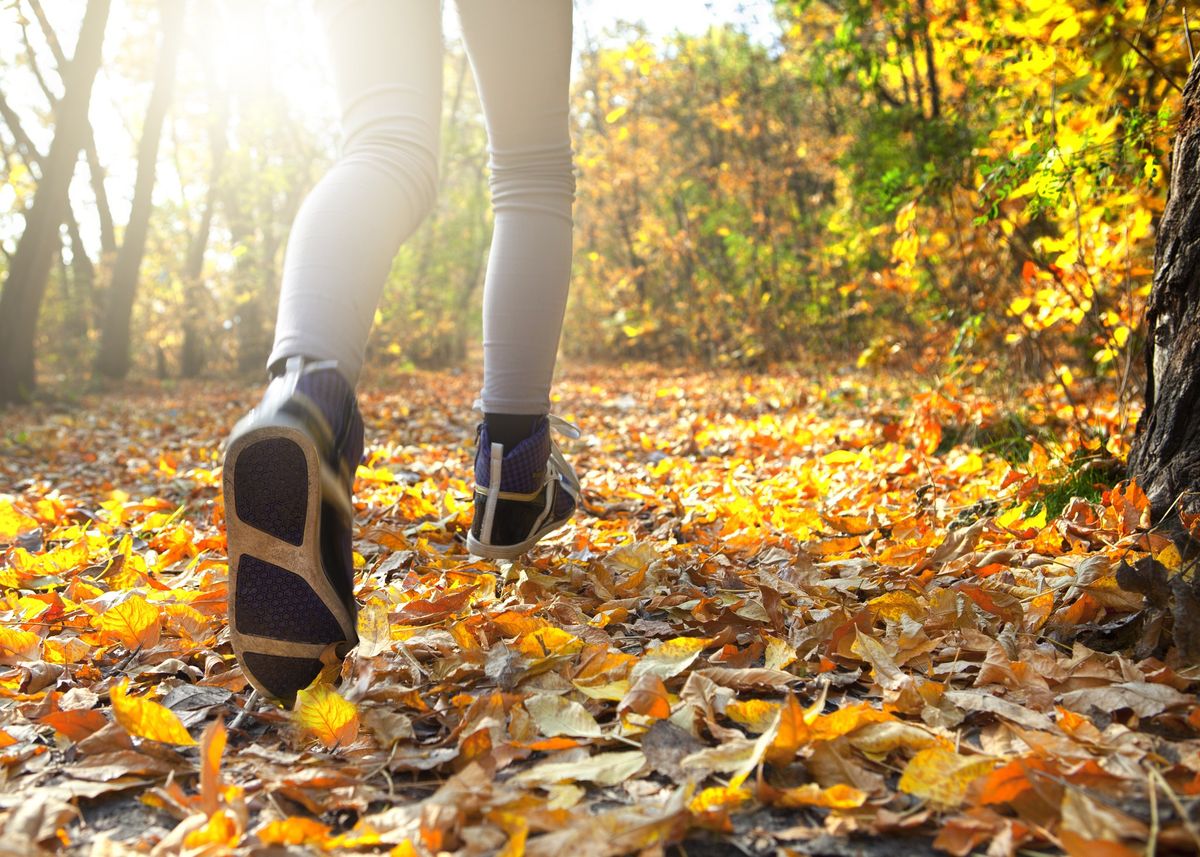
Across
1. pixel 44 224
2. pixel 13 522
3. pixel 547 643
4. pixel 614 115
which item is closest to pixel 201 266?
pixel 44 224

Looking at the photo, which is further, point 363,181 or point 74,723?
point 363,181

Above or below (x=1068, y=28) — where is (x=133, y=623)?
below

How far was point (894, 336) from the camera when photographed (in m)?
6.06

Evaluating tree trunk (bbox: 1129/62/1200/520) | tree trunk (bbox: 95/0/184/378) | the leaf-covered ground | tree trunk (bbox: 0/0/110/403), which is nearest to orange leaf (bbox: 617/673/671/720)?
the leaf-covered ground

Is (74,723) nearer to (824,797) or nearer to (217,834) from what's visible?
(217,834)

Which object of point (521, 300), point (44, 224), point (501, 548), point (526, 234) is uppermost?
point (44, 224)

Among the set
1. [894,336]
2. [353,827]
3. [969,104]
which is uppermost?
[969,104]

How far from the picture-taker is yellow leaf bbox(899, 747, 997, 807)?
87 cm

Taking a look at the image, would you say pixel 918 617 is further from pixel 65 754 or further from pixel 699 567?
pixel 65 754

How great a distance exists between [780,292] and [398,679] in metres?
8.33

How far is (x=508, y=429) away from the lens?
1632 mm

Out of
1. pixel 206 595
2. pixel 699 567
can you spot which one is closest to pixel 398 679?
pixel 206 595

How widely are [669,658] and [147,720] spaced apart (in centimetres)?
66

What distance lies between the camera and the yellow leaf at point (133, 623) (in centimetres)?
139
